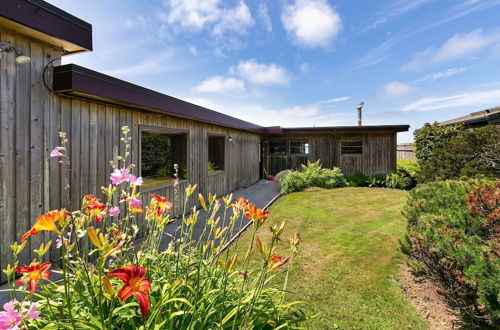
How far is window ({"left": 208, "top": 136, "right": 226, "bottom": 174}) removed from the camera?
26.5ft

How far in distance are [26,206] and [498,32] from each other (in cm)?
938

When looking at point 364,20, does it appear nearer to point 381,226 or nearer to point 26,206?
point 381,226

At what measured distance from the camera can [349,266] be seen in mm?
3559

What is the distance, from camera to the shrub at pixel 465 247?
1.85 m

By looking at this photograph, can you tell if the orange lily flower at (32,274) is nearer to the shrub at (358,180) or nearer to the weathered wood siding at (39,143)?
the weathered wood siding at (39,143)

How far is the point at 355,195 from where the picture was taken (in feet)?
28.3

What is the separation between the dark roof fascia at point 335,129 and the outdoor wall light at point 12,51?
1030 cm

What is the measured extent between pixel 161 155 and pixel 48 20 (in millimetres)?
3234

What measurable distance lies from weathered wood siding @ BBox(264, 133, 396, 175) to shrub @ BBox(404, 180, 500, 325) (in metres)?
10.4

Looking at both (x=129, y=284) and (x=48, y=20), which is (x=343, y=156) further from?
(x=129, y=284)

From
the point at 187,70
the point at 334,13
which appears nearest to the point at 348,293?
the point at 334,13

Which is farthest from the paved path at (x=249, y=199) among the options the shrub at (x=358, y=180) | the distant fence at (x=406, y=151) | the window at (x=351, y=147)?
the distant fence at (x=406, y=151)

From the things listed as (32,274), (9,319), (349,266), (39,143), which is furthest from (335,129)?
(9,319)

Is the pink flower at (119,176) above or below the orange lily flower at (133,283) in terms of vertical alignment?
above
